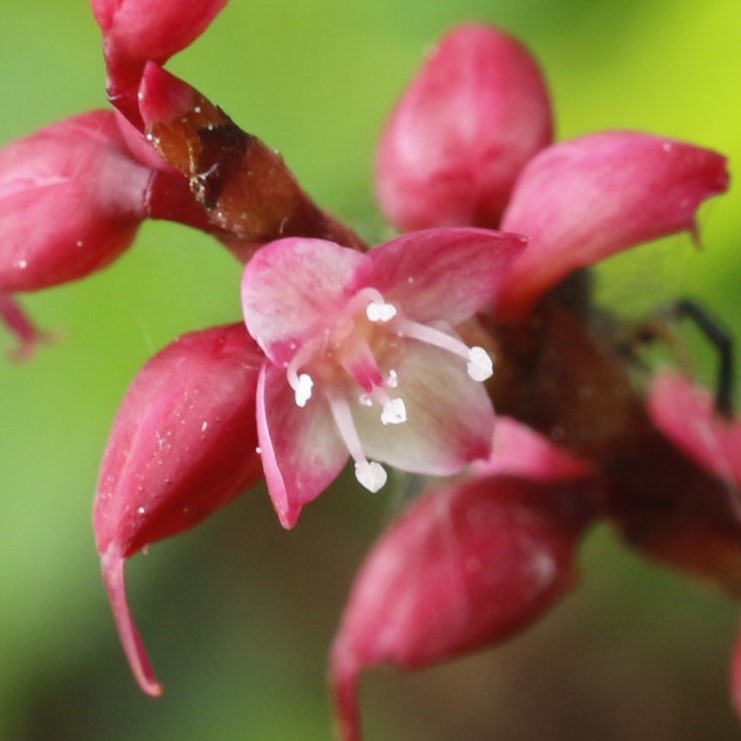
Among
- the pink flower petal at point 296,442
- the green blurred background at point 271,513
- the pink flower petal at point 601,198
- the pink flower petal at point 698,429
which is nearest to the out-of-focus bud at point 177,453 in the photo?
the pink flower petal at point 296,442

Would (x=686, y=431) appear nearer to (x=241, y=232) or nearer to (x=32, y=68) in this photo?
(x=241, y=232)

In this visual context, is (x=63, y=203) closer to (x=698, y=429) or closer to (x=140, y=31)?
(x=140, y=31)

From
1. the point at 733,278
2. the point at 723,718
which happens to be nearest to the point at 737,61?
the point at 733,278

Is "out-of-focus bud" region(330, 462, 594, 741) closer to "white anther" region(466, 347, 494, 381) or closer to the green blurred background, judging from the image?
"white anther" region(466, 347, 494, 381)

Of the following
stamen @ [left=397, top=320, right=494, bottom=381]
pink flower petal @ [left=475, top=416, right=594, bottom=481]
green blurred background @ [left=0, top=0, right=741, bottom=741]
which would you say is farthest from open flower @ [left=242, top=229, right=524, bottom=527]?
green blurred background @ [left=0, top=0, right=741, bottom=741]

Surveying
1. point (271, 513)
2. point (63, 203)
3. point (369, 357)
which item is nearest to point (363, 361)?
point (369, 357)
